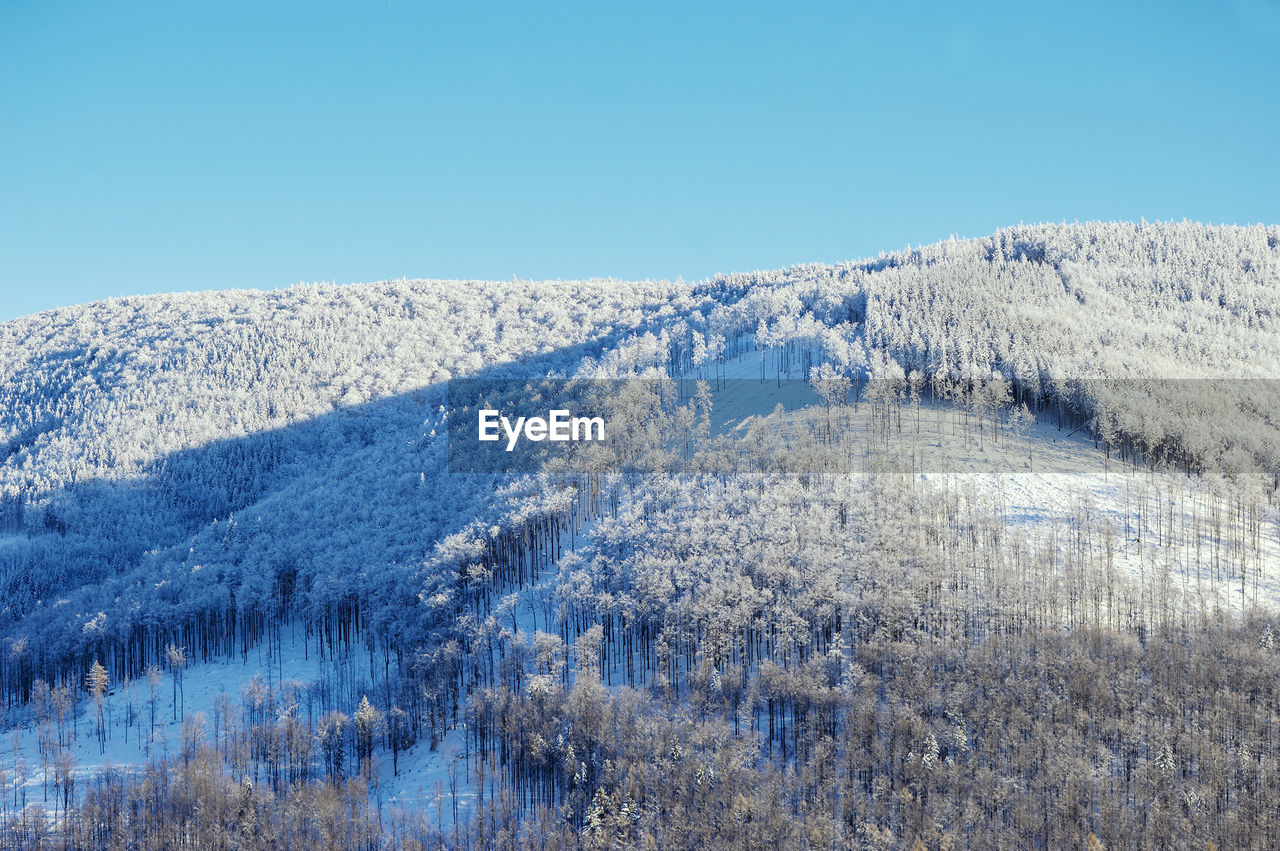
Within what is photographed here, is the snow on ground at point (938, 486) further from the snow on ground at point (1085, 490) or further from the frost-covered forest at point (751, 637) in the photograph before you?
the frost-covered forest at point (751, 637)

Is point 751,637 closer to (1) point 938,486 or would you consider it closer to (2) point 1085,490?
(1) point 938,486

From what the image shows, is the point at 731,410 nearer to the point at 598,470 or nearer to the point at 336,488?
the point at 598,470

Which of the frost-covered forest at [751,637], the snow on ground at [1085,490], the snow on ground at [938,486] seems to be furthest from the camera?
the snow on ground at [1085,490]

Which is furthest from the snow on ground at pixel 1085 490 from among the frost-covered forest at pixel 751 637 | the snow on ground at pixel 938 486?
the frost-covered forest at pixel 751 637

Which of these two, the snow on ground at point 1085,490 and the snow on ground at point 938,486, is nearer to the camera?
the snow on ground at point 938,486

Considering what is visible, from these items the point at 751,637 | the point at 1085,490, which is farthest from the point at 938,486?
the point at 751,637

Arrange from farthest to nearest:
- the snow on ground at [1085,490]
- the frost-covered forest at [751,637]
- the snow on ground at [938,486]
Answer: the snow on ground at [1085,490] < the snow on ground at [938,486] < the frost-covered forest at [751,637]

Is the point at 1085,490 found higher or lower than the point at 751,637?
higher

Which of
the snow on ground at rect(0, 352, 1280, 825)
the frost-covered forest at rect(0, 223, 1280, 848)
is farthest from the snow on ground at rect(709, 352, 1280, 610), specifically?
the frost-covered forest at rect(0, 223, 1280, 848)

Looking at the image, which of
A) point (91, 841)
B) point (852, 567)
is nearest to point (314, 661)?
point (91, 841)
